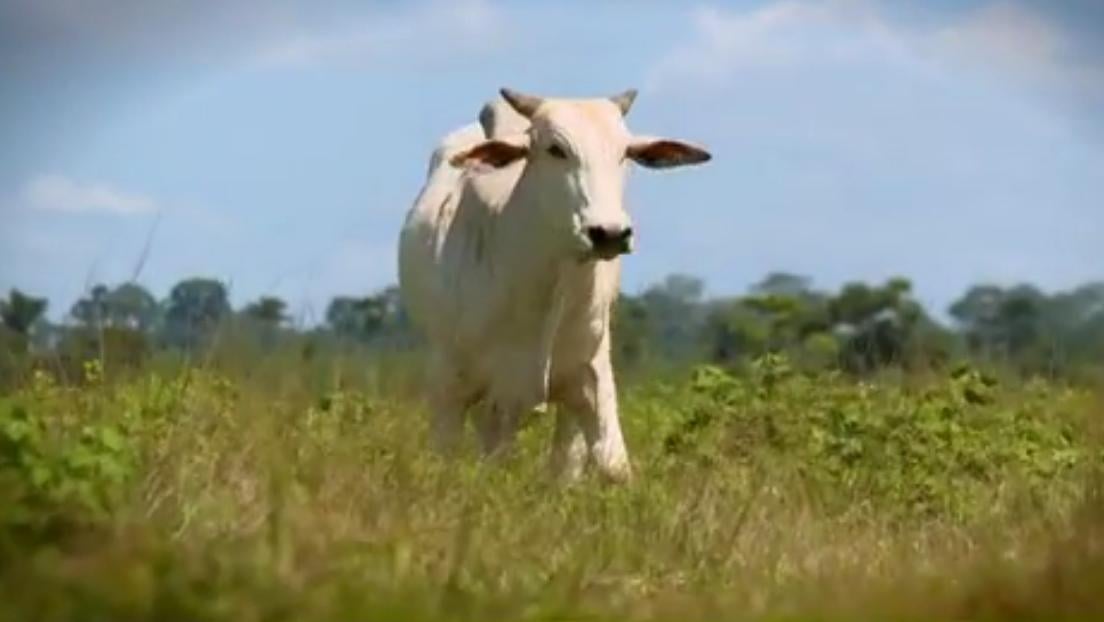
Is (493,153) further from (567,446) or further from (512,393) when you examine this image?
(567,446)

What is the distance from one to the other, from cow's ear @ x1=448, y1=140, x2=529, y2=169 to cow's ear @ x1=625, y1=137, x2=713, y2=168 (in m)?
0.41

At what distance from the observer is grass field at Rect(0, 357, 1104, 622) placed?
504 centimetres

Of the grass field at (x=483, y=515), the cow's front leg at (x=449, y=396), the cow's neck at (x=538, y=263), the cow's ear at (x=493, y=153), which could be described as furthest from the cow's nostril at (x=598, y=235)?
the cow's front leg at (x=449, y=396)

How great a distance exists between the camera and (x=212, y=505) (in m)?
5.66

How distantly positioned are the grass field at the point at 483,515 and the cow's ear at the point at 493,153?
0.88 metres

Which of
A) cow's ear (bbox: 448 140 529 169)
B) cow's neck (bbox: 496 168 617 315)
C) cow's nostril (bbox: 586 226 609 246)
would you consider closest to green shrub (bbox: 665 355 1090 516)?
cow's neck (bbox: 496 168 617 315)

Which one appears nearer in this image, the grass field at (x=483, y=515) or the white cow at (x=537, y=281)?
the grass field at (x=483, y=515)

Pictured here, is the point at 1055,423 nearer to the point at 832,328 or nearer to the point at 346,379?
the point at 346,379

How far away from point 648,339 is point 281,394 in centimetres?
663

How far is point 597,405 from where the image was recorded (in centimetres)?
944

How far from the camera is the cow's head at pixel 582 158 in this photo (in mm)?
8852

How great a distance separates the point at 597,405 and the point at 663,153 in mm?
977

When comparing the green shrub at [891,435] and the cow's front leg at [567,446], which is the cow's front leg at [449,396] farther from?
the green shrub at [891,435]

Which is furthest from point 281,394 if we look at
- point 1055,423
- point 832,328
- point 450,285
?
point 832,328
